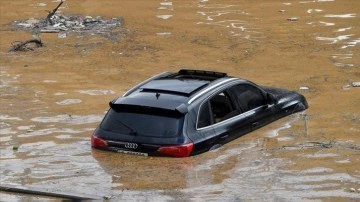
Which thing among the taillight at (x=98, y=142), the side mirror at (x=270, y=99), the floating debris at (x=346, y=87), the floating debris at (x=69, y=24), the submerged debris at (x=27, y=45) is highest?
the side mirror at (x=270, y=99)

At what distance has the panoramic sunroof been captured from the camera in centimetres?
1355

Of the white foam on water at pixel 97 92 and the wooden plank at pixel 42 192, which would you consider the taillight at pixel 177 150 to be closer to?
the wooden plank at pixel 42 192

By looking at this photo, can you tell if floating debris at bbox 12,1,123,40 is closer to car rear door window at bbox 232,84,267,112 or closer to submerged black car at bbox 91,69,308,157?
car rear door window at bbox 232,84,267,112

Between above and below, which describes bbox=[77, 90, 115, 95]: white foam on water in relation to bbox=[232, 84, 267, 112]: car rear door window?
below

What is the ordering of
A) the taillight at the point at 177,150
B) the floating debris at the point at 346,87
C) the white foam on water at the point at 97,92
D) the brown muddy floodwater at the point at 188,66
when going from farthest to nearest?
the white foam on water at the point at 97,92 < the floating debris at the point at 346,87 < the taillight at the point at 177,150 < the brown muddy floodwater at the point at 188,66

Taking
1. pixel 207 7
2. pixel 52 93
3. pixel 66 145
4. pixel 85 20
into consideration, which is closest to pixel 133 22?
pixel 85 20

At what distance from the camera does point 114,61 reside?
78.7 feet

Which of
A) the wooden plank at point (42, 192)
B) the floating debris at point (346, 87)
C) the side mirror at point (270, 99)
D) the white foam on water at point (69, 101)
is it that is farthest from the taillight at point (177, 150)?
the floating debris at point (346, 87)

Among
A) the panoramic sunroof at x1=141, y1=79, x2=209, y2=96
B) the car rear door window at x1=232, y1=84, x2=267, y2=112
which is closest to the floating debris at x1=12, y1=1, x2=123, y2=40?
the car rear door window at x1=232, y1=84, x2=267, y2=112

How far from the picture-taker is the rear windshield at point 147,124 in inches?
512

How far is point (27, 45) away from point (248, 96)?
1294 centimetres

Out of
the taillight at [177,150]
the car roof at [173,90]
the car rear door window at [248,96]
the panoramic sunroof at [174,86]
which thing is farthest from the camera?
the car rear door window at [248,96]

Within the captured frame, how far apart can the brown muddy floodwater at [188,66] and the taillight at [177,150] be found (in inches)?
4.4

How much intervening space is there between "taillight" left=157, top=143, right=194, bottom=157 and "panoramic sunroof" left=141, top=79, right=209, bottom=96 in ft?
3.08
